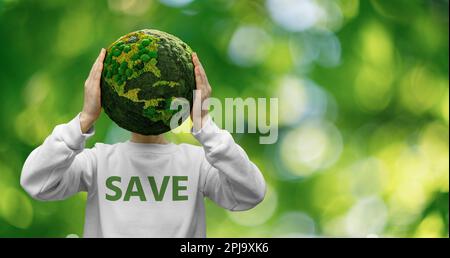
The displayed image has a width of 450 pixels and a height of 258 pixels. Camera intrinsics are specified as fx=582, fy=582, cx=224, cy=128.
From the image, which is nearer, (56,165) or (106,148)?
(56,165)

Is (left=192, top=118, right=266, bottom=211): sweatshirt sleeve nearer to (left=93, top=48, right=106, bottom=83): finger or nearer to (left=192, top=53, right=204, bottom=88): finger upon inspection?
(left=192, top=53, right=204, bottom=88): finger

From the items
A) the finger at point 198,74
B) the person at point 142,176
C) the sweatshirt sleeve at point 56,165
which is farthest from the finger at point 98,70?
the finger at point 198,74

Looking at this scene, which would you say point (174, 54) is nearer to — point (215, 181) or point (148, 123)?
point (148, 123)

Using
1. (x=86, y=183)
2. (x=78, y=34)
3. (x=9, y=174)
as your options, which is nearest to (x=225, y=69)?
(x=78, y=34)

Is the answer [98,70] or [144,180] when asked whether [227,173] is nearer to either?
[144,180]

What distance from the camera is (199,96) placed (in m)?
1.33

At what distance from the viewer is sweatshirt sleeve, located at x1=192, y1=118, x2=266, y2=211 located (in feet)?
4.35

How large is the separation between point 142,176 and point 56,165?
21 cm

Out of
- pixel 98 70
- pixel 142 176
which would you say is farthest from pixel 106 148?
pixel 98 70

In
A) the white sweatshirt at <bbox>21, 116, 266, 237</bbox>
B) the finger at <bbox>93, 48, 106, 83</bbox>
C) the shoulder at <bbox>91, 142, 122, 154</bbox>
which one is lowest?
the white sweatshirt at <bbox>21, 116, 266, 237</bbox>

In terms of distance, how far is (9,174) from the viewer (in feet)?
7.50

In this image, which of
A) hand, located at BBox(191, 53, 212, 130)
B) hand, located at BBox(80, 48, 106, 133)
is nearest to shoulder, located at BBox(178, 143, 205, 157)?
hand, located at BBox(191, 53, 212, 130)

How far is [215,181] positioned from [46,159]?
1.33 feet

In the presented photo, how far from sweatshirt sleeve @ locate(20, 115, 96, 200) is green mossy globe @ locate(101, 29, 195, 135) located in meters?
0.10
